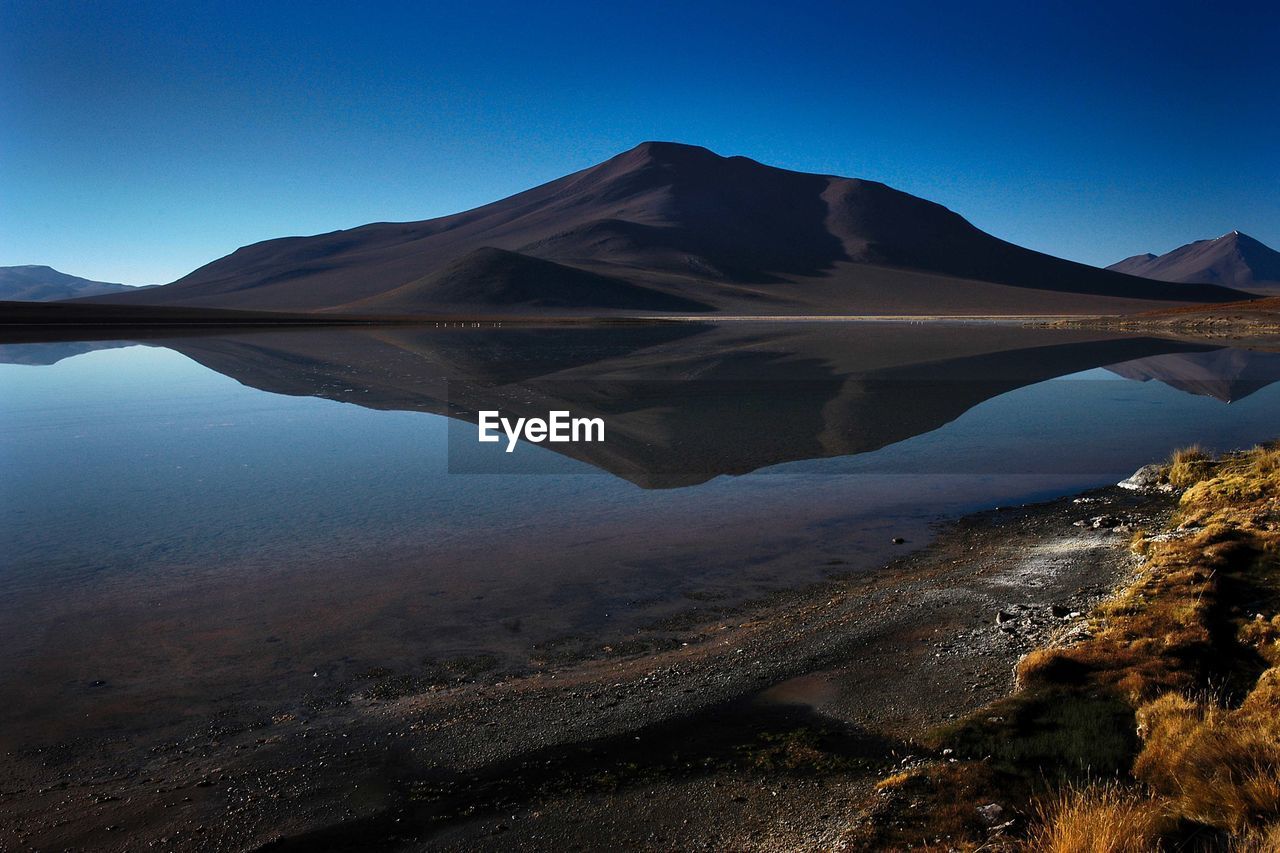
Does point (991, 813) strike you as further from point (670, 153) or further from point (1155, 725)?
point (670, 153)

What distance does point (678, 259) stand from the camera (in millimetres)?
123500

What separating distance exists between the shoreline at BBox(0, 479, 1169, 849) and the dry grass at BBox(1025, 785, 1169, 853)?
836 millimetres

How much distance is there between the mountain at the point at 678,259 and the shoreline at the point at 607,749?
81922 mm

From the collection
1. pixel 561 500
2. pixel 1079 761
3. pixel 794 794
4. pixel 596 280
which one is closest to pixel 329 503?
pixel 561 500

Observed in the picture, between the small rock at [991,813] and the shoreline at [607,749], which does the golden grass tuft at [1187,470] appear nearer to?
the shoreline at [607,749]

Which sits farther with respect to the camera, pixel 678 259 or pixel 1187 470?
pixel 678 259

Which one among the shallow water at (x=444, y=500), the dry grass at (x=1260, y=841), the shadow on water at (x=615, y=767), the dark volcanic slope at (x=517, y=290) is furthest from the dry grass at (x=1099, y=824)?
the dark volcanic slope at (x=517, y=290)

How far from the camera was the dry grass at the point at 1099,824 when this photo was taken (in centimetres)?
315

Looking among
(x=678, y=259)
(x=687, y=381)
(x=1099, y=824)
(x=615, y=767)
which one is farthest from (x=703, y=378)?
(x=678, y=259)

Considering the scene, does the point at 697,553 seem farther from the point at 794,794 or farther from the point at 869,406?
the point at 869,406

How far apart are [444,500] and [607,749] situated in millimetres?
6126

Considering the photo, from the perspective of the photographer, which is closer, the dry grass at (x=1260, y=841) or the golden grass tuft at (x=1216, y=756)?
the dry grass at (x=1260, y=841)

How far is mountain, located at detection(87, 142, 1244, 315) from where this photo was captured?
3748 inches

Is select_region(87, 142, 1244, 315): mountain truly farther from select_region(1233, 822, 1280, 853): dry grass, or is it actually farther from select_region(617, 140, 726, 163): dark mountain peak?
select_region(1233, 822, 1280, 853): dry grass
